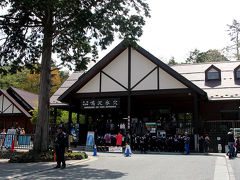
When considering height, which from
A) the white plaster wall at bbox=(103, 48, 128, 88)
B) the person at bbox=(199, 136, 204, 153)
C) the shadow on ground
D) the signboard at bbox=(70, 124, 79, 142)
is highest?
the white plaster wall at bbox=(103, 48, 128, 88)

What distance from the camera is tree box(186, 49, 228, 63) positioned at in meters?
51.9

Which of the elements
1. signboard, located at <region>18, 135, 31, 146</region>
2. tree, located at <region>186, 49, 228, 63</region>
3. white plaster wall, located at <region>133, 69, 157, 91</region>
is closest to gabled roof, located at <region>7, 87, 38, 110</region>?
signboard, located at <region>18, 135, 31, 146</region>

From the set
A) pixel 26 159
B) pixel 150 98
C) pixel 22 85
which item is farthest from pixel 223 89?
pixel 22 85

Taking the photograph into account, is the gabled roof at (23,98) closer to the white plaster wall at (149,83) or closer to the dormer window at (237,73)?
the white plaster wall at (149,83)

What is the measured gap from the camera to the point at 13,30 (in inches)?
606

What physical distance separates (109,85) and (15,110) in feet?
54.3

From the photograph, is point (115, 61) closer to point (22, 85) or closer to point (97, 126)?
point (97, 126)

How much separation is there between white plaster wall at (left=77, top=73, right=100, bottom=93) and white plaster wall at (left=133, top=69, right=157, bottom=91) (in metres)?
3.54

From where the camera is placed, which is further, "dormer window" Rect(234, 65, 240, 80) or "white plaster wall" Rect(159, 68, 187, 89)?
"dormer window" Rect(234, 65, 240, 80)

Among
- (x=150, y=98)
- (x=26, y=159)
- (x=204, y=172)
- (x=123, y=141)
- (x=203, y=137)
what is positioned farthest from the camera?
(x=150, y=98)

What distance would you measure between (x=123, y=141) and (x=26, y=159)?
950 cm

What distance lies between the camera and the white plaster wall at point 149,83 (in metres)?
21.2

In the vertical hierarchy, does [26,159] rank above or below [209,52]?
below

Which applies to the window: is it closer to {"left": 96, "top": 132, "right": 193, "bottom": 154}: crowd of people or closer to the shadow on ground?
{"left": 96, "top": 132, "right": 193, "bottom": 154}: crowd of people
